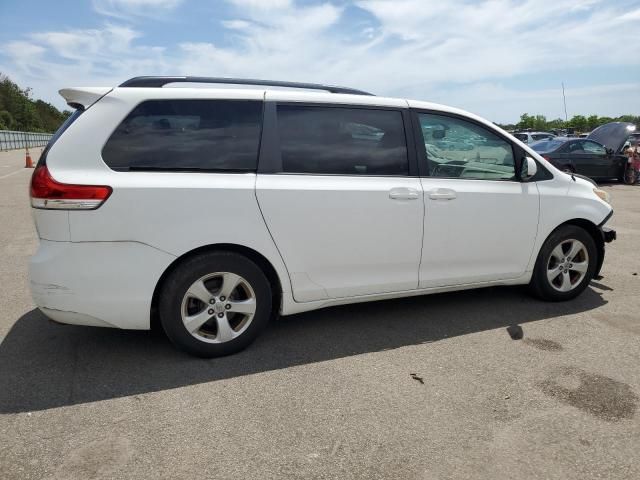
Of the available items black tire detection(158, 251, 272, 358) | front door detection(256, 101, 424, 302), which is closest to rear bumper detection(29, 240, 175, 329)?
black tire detection(158, 251, 272, 358)

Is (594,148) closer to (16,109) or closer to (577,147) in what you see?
(577,147)

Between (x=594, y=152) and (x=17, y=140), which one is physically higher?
(x=17, y=140)

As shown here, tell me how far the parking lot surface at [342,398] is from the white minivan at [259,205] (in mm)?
355

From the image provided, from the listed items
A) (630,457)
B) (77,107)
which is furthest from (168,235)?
(630,457)

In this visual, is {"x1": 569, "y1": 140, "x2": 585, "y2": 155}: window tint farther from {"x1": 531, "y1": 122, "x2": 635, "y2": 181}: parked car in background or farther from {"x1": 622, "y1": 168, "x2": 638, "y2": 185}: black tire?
{"x1": 622, "y1": 168, "x2": 638, "y2": 185}: black tire

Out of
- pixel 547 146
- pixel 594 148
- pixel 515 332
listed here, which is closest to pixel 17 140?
pixel 547 146

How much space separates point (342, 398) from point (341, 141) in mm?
1795

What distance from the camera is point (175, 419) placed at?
9.23 feet

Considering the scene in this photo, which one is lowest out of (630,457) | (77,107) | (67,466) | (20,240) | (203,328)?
(630,457)

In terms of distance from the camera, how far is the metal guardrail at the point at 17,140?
47438 mm

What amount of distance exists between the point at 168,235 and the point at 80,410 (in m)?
1.11

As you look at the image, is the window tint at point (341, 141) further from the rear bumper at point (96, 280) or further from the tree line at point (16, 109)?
the tree line at point (16, 109)

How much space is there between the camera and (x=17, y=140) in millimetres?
53156

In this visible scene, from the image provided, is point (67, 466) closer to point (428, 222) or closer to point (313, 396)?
point (313, 396)
